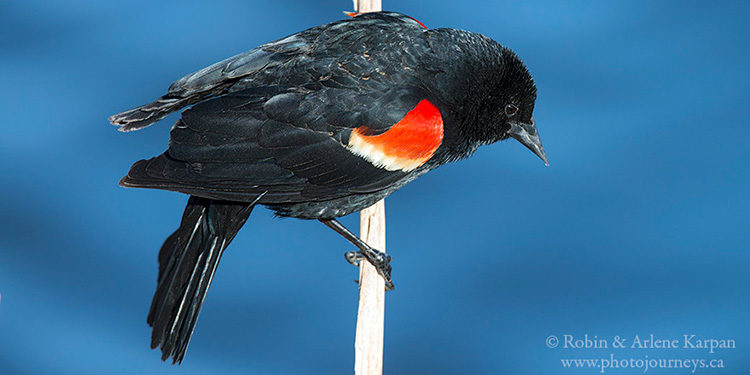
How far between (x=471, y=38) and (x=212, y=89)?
1.01m

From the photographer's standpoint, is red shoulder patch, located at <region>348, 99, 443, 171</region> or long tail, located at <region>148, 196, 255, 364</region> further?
long tail, located at <region>148, 196, 255, 364</region>

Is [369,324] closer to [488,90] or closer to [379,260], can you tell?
[379,260]

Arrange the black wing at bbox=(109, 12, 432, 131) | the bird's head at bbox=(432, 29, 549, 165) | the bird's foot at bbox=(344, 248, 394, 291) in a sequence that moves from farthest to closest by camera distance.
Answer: the bird's foot at bbox=(344, 248, 394, 291) < the bird's head at bbox=(432, 29, 549, 165) < the black wing at bbox=(109, 12, 432, 131)

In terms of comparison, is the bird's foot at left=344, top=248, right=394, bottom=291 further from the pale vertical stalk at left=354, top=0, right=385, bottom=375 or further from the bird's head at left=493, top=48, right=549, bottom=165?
the bird's head at left=493, top=48, right=549, bottom=165

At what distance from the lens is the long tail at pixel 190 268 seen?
3.09m

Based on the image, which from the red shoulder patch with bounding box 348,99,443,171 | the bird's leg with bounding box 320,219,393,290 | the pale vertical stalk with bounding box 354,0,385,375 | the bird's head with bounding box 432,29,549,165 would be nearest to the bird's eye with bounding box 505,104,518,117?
the bird's head with bounding box 432,29,549,165

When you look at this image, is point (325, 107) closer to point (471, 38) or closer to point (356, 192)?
point (356, 192)

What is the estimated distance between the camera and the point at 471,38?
302cm

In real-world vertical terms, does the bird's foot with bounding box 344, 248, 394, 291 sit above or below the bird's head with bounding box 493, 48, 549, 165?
below

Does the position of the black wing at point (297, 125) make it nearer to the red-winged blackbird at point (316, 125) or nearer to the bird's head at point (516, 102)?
the red-winged blackbird at point (316, 125)

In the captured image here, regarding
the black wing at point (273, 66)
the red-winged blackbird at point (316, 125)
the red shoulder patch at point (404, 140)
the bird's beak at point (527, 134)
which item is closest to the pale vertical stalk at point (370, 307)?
the red-winged blackbird at point (316, 125)

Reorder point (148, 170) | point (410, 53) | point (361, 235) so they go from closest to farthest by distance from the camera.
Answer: point (148, 170)
point (410, 53)
point (361, 235)

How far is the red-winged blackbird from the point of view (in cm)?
276

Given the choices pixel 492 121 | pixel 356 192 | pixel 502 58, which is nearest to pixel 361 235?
pixel 356 192
